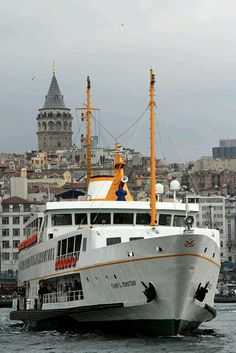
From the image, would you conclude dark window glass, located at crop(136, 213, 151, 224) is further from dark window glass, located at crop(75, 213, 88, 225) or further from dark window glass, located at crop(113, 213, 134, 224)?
dark window glass, located at crop(75, 213, 88, 225)

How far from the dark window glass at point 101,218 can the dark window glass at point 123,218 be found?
0.24 m

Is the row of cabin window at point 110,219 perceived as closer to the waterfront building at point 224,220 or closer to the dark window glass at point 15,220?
the dark window glass at point 15,220

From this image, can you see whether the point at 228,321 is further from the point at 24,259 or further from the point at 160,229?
the point at 160,229

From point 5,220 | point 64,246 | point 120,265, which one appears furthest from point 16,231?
point 120,265

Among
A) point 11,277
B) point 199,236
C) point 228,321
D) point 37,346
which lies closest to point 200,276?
point 199,236

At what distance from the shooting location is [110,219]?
48875 mm

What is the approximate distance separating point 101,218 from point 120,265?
20.3 ft

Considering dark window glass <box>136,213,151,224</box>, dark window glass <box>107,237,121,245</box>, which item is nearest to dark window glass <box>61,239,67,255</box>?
dark window glass <box>107,237,121,245</box>

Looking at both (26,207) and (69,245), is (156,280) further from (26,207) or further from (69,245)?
(26,207)

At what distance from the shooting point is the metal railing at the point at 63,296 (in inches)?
1832

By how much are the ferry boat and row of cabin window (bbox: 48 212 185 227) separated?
0.04m

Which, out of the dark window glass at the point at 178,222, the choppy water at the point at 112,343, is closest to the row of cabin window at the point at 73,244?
the choppy water at the point at 112,343

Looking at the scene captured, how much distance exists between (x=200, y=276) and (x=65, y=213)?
888 centimetres

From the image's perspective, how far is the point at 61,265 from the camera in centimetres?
4812
